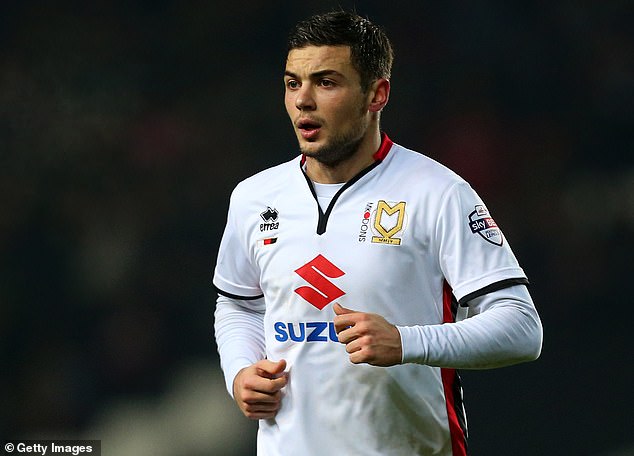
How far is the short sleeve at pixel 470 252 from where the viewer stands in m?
2.30

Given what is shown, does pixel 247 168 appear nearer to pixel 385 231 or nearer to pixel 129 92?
pixel 129 92

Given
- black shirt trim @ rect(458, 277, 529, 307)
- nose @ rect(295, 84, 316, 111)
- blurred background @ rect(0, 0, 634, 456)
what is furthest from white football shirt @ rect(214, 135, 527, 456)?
blurred background @ rect(0, 0, 634, 456)

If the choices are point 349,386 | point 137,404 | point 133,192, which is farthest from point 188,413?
point 349,386

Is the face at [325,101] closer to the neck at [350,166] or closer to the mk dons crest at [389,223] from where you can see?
the neck at [350,166]

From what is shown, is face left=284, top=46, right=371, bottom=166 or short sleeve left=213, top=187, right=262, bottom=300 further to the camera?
short sleeve left=213, top=187, right=262, bottom=300

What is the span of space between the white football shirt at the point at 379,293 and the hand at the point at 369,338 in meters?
0.21

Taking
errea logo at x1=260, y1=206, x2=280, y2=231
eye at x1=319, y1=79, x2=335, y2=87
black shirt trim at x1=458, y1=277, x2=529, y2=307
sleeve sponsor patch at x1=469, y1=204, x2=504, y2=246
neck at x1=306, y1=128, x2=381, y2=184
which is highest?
eye at x1=319, y1=79, x2=335, y2=87

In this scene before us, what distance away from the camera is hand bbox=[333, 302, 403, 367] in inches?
82.4

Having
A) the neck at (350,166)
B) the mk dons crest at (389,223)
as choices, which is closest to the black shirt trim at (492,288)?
the mk dons crest at (389,223)

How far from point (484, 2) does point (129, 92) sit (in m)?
1.52

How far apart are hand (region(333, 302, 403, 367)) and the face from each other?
48 centimetres

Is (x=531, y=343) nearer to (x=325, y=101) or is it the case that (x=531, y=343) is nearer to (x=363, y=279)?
(x=363, y=279)

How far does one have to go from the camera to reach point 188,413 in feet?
13.7

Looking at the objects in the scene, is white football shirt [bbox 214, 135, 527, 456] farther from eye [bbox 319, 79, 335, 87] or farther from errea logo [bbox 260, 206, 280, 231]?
eye [bbox 319, 79, 335, 87]
